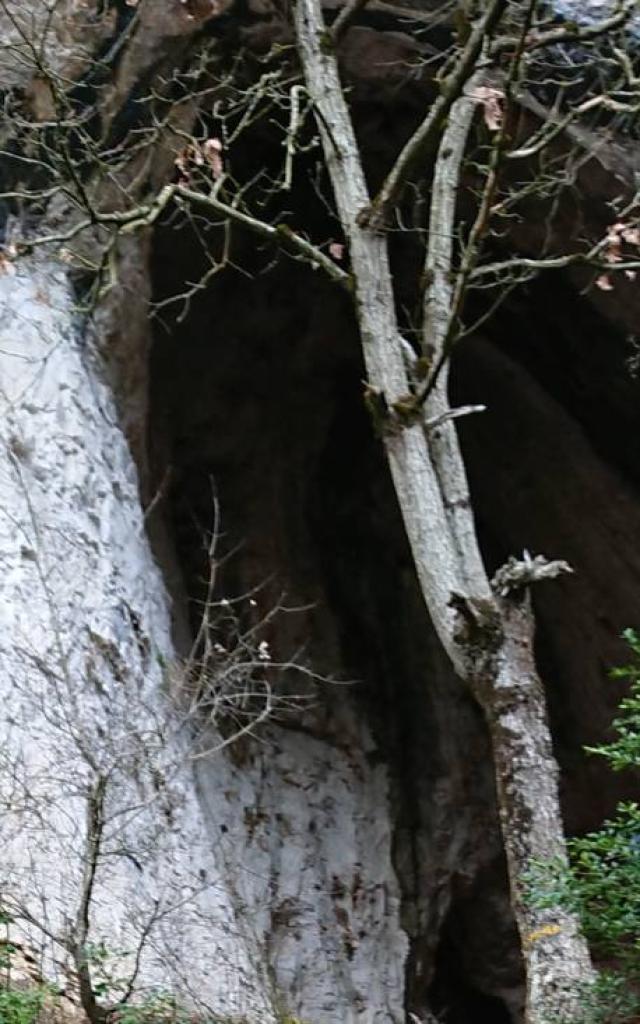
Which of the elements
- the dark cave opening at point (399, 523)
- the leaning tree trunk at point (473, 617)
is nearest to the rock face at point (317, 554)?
the dark cave opening at point (399, 523)

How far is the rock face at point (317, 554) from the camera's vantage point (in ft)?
19.0

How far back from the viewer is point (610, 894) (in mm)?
3820

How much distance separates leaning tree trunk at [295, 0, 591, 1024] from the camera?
3.92 m

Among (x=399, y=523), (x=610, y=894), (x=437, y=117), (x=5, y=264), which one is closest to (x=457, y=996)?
(x=399, y=523)

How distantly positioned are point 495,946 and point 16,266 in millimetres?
4800

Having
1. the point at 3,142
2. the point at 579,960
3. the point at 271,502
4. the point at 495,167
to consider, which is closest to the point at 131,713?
the point at 579,960

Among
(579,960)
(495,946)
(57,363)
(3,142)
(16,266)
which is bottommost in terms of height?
(579,960)

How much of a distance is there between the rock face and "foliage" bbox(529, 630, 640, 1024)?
1670 millimetres

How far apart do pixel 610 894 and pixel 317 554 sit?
15.8 ft

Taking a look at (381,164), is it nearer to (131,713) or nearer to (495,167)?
(495,167)

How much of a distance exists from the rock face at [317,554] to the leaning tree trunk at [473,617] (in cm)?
132

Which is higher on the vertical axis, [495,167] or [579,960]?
[495,167]

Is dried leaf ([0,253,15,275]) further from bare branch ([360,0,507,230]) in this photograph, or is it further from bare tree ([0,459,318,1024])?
bare branch ([360,0,507,230])

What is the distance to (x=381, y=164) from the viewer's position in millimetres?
7441
